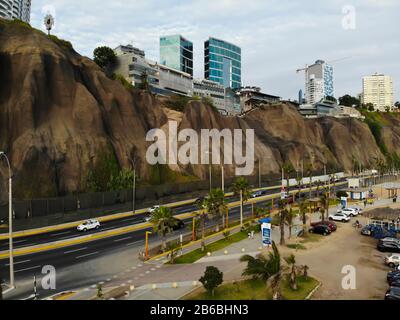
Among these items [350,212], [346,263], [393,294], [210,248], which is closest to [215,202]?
[210,248]

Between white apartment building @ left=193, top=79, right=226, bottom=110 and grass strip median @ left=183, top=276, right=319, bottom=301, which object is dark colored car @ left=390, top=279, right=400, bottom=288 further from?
white apartment building @ left=193, top=79, right=226, bottom=110

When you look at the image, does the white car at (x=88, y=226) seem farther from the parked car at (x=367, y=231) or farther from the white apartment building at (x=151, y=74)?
the white apartment building at (x=151, y=74)

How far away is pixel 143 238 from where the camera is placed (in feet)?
143

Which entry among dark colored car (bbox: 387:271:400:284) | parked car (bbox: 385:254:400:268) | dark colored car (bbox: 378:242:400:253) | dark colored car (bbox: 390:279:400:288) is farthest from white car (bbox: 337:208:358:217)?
dark colored car (bbox: 390:279:400:288)

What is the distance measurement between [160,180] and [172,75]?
72.5 meters

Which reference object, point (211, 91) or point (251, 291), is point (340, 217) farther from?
point (211, 91)

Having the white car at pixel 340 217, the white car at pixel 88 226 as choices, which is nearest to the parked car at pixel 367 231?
the white car at pixel 340 217

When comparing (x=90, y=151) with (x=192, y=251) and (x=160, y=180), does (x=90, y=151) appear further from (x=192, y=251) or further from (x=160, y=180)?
(x=192, y=251)

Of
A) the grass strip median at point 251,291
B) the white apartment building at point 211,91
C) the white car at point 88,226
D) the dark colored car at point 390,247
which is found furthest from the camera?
the white apartment building at point 211,91
